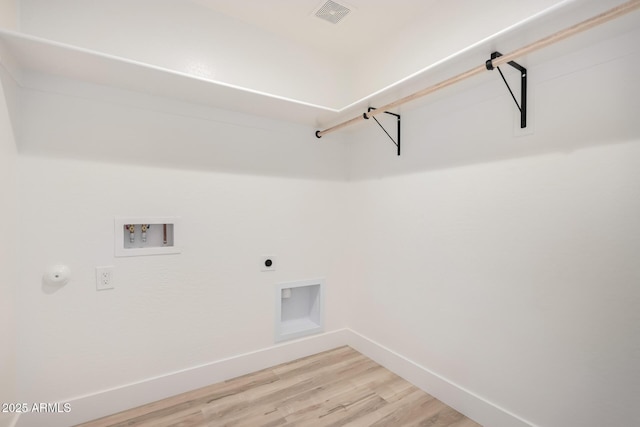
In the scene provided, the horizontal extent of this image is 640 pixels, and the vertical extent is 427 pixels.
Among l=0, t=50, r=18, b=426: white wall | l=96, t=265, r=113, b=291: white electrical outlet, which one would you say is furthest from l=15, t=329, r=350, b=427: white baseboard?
l=96, t=265, r=113, b=291: white electrical outlet

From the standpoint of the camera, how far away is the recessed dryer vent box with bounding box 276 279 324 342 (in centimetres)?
249

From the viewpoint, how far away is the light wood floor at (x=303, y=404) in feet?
5.75

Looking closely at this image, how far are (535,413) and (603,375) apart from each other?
0.40 metres

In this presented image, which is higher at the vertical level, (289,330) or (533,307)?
(533,307)

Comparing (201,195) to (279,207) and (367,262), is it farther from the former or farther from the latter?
(367,262)

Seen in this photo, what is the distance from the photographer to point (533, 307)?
5.01 feet

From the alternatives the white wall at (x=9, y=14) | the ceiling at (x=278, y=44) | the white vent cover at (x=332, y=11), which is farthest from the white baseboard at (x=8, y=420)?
the white vent cover at (x=332, y=11)

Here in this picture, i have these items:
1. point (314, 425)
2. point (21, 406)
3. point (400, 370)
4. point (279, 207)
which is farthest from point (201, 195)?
point (400, 370)

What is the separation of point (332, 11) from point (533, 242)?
1.94m

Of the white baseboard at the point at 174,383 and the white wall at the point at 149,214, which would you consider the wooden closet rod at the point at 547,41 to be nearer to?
the white wall at the point at 149,214

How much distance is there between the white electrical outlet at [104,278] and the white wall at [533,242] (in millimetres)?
1953

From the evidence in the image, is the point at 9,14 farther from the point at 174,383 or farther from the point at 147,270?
the point at 174,383

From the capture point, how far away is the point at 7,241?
1.45 m

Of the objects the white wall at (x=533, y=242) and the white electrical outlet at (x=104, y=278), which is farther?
the white electrical outlet at (x=104, y=278)
